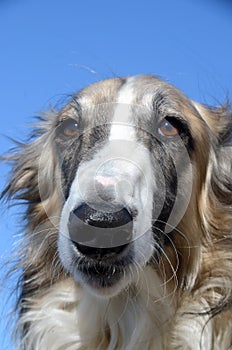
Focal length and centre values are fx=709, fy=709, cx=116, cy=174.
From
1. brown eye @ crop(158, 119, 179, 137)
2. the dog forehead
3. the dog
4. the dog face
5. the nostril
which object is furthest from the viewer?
the dog forehead

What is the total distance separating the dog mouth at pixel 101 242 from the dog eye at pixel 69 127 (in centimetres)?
111

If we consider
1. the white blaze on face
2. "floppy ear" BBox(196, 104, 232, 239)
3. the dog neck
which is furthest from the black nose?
"floppy ear" BBox(196, 104, 232, 239)

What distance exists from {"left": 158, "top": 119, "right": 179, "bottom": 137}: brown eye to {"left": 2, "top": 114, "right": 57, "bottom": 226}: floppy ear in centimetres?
96

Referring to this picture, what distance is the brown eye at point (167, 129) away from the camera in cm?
508

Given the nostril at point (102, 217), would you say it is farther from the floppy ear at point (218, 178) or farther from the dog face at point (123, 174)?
the floppy ear at point (218, 178)

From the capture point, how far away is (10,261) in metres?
5.62

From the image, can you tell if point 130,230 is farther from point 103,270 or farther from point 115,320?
point 115,320

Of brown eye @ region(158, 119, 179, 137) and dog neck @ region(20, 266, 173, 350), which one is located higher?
brown eye @ region(158, 119, 179, 137)

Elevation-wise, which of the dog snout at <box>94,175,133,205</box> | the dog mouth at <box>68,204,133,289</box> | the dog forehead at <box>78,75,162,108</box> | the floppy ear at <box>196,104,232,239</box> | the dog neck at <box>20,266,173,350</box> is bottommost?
the dog neck at <box>20,266,173,350</box>

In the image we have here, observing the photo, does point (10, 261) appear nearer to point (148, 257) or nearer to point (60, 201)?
point (60, 201)

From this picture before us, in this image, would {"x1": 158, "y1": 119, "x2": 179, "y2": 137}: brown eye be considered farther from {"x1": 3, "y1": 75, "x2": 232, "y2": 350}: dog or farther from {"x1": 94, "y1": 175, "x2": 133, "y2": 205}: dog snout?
{"x1": 94, "y1": 175, "x2": 133, "y2": 205}: dog snout

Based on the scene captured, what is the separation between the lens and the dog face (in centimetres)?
420

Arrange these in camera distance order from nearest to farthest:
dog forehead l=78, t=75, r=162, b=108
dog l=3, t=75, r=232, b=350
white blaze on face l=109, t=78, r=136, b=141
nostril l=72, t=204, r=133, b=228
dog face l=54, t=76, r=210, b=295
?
1. nostril l=72, t=204, r=133, b=228
2. dog face l=54, t=76, r=210, b=295
3. dog l=3, t=75, r=232, b=350
4. white blaze on face l=109, t=78, r=136, b=141
5. dog forehead l=78, t=75, r=162, b=108

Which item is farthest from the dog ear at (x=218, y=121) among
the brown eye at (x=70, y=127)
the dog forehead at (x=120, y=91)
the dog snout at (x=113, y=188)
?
the dog snout at (x=113, y=188)
